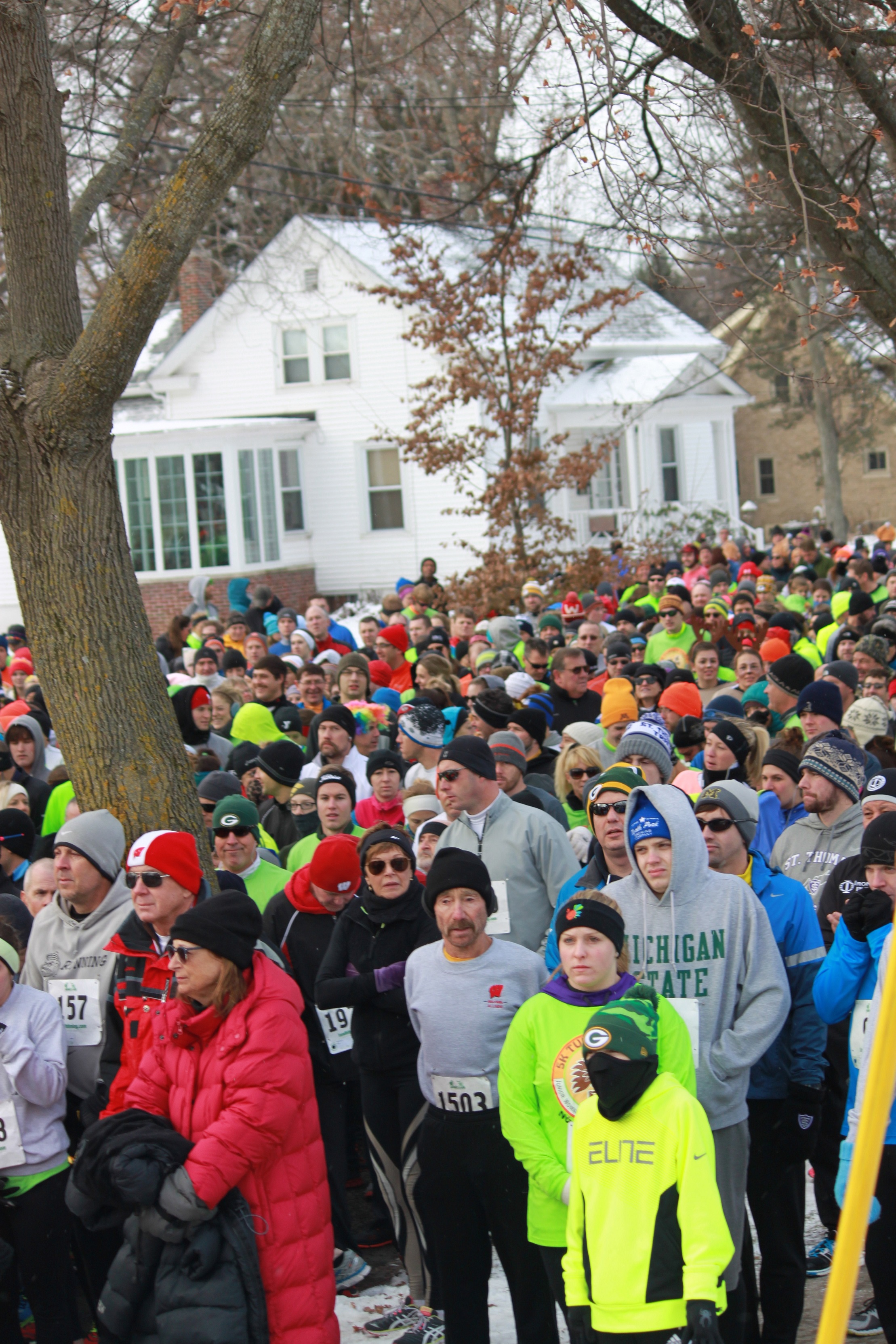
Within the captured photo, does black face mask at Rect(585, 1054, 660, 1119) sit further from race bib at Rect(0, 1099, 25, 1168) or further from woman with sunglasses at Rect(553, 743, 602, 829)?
woman with sunglasses at Rect(553, 743, 602, 829)

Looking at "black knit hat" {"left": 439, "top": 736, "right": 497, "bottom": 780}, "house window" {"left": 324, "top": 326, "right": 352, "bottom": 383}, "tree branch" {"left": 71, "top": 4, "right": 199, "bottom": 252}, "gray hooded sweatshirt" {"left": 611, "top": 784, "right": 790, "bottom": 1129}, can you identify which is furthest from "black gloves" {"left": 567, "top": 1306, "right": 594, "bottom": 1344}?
"house window" {"left": 324, "top": 326, "right": 352, "bottom": 383}

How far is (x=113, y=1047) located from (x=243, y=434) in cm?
2369

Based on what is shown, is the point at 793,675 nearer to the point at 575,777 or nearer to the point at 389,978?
the point at 575,777

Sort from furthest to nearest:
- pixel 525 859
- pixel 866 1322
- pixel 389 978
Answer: pixel 525 859 → pixel 389 978 → pixel 866 1322

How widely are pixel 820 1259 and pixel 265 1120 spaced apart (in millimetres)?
2576

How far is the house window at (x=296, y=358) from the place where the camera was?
2867cm

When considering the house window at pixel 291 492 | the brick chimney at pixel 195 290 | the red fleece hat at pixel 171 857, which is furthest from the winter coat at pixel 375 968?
the brick chimney at pixel 195 290

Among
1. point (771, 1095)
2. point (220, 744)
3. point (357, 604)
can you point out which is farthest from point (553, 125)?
point (357, 604)

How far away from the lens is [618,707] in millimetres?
7969

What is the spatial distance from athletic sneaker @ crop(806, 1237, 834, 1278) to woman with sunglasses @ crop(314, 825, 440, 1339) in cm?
146

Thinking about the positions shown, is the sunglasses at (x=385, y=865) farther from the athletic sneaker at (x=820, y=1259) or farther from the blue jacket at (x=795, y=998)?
the athletic sneaker at (x=820, y=1259)

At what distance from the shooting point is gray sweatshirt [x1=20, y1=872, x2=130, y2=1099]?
464 centimetres

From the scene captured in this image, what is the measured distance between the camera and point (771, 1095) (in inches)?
169

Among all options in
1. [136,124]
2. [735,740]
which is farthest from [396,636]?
[136,124]
